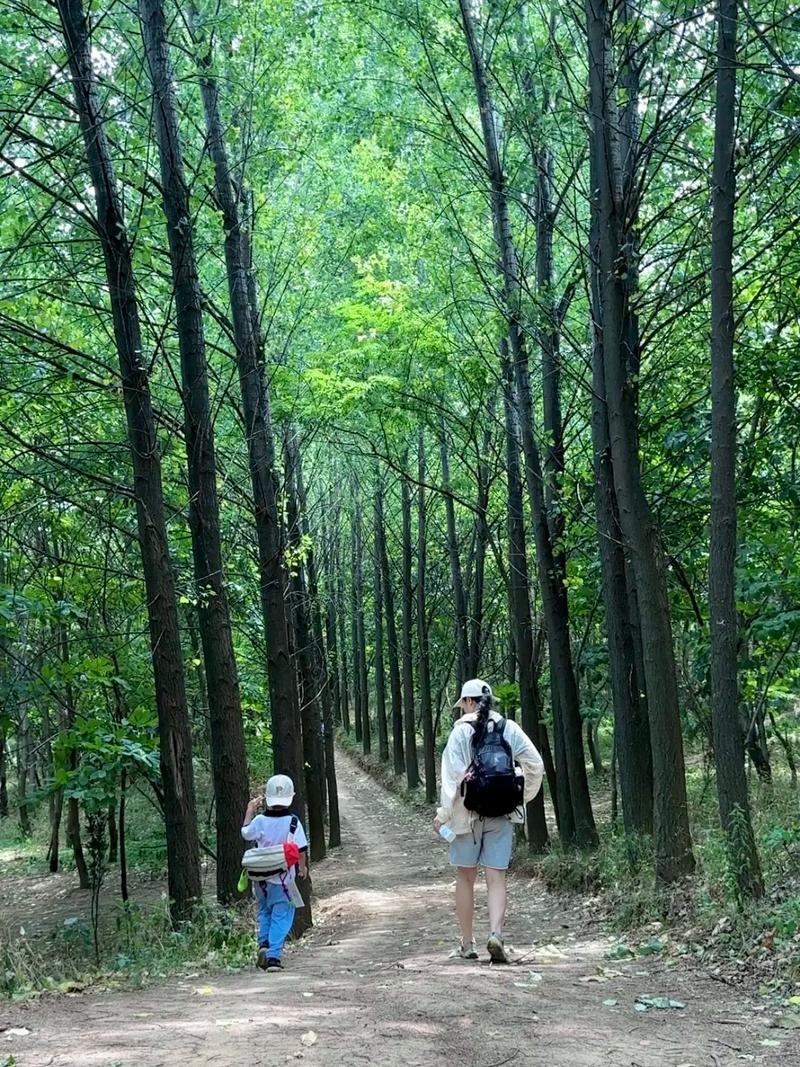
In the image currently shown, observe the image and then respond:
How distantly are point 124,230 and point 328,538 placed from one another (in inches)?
874

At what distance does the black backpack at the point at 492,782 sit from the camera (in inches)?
283

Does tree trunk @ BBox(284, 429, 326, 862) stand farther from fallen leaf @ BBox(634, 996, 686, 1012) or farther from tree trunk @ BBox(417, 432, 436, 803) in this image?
fallen leaf @ BBox(634, 996, 686, 1012)

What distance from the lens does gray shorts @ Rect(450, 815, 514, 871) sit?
291 inches

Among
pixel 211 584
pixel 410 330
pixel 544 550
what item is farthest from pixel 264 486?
pixel 544 550

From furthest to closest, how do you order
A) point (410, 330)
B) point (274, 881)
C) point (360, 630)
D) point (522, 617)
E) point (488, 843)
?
point (360, 630)
point (522, 617)
point (410, 330)
point (274, 881)
point (488, 843)

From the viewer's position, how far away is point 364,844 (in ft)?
76.8

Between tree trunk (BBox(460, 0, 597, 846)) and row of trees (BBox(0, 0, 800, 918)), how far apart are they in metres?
0.04

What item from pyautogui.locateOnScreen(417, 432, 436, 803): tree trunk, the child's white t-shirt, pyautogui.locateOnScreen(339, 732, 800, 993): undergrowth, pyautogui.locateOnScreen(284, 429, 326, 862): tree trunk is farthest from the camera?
pyautogui.locateOnScreen(417, 432, 436, 803): tree trunk

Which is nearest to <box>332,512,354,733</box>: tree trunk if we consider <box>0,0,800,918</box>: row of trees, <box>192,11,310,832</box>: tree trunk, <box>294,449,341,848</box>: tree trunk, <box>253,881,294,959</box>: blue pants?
<box>294,449,341,848</box>: tree trunk

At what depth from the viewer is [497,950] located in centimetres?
692

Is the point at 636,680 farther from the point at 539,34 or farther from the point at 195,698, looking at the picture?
the point at 195,698

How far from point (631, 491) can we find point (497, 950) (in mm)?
4060

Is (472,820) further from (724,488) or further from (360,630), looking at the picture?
(360,630)

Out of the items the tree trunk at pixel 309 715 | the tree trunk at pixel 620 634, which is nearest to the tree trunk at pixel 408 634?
the tree trunk at pixel 309 715
